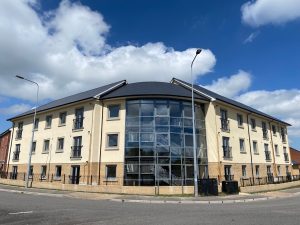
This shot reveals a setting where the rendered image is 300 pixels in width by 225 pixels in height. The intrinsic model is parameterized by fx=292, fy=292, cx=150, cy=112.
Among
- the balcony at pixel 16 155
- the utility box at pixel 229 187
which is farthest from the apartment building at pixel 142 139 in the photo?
the balcony at pixel 16 155

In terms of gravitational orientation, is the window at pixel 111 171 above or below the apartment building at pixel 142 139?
below

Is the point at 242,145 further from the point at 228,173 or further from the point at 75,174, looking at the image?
the point at 75,174

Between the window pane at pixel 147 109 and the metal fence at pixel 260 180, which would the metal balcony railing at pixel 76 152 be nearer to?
the window pane at pixel 147 109

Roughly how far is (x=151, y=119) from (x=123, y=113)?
274 centimetres

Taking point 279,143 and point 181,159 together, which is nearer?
point 181,159

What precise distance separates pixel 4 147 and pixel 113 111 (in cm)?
2037

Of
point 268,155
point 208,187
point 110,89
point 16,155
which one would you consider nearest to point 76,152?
point 110,89

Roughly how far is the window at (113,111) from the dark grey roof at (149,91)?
1.07 metres

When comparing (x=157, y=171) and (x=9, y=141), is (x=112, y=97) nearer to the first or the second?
(x=157, y=171)

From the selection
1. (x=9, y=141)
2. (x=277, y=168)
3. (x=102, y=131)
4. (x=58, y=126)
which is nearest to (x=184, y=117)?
(x=102, y=131)

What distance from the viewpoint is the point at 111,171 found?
996 inches

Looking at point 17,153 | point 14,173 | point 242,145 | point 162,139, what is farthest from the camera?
point 17,153

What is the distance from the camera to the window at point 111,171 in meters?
25.0

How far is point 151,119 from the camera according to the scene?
83.4 ft
